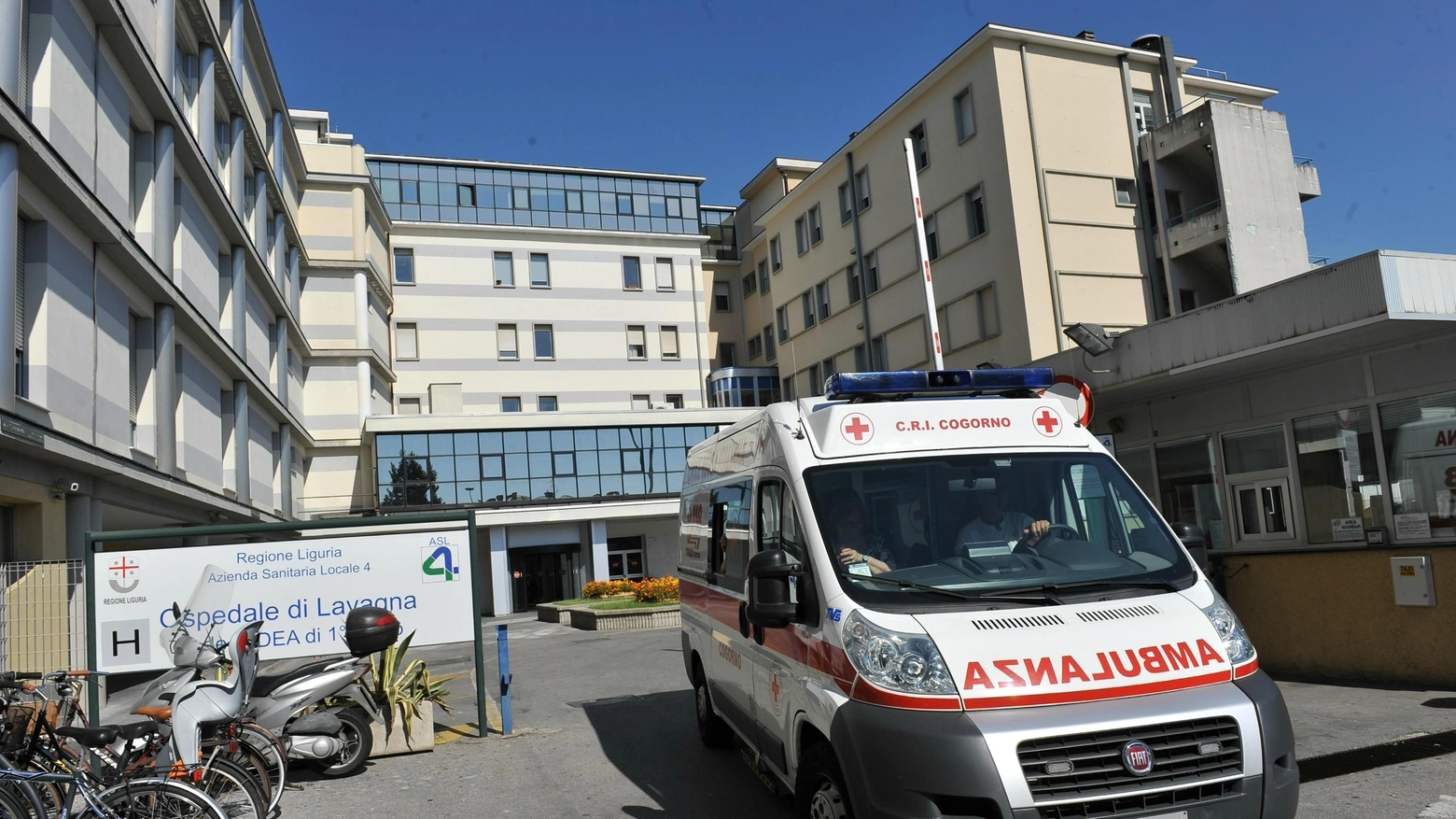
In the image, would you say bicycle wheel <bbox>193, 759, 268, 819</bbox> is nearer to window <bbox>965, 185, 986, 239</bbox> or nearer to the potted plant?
the potted plant

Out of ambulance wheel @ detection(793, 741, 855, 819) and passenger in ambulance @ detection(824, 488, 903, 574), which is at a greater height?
passenger in ambulance @ detection(824, 488, 903, 574)

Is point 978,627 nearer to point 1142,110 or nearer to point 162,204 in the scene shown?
point 162,204

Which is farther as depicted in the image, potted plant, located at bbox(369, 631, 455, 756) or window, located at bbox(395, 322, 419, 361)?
window, located at bbox(395, 322, 419, 361)

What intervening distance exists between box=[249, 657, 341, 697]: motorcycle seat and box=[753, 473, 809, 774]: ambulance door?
396 cm

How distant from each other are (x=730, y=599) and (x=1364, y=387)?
27.0 ft

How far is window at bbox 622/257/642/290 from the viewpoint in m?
50.4

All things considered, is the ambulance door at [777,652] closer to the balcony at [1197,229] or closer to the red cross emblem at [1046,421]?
the red cross emblem at [1046,421]

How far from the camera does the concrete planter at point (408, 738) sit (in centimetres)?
931

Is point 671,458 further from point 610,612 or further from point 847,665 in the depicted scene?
point 847,665

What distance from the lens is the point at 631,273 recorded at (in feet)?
166

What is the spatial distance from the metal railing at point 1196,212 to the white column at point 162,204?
24742 mm

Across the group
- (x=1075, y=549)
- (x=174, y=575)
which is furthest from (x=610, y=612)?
(x=1075, y=549)

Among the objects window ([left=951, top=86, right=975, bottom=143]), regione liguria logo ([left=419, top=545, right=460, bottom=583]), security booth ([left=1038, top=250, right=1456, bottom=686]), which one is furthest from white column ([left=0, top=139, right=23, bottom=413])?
window ([left=951, top=86, right=975, bottom=143])

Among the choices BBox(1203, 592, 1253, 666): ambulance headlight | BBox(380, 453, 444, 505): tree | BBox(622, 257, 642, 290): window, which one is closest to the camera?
BBox(1203, 592, 1253, 666): ambulance headlight
